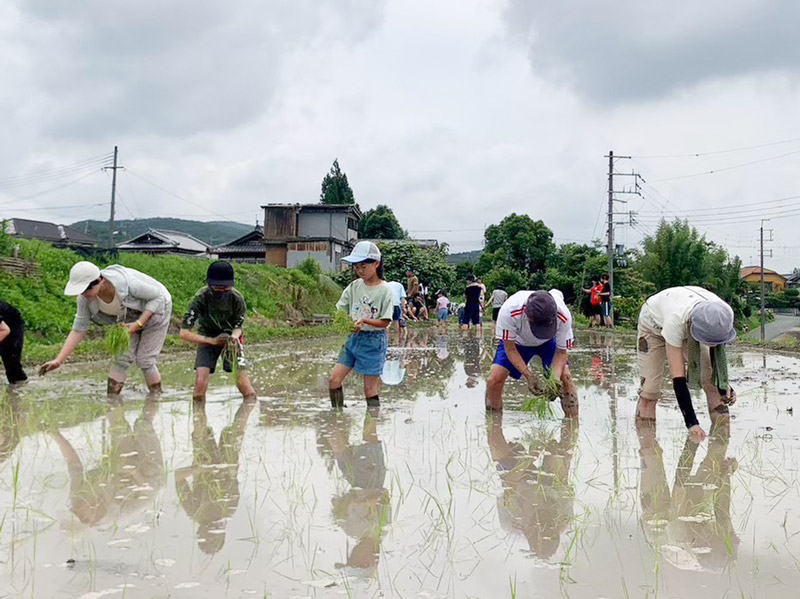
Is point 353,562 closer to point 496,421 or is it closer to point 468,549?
point 468,549

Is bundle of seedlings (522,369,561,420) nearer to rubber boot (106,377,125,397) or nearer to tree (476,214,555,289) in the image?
rubber boot (106,377,125,397)

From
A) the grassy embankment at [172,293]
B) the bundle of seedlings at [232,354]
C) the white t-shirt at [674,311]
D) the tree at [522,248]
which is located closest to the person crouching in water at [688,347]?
the white t-shirt at [674,311]

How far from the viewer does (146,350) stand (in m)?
7.93

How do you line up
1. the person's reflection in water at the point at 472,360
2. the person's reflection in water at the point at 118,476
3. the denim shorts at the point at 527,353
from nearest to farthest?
the person's reflection in water at the point at 118,476, the denim shorts at the point at 527,353, the person's reflection in water at the point at 472,360

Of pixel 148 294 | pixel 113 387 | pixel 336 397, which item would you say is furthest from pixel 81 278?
pixel 336 397

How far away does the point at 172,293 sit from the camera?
19953 mm

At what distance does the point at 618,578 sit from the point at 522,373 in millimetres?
3521

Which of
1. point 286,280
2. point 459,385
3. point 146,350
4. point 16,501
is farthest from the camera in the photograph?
point 286,280

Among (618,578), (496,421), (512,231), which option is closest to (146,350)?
(496,421)

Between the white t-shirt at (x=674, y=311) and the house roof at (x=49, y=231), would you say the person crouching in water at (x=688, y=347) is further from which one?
the house roof at (x=49, y=231)

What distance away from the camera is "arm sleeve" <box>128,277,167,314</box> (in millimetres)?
7727

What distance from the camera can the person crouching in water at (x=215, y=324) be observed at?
748cm

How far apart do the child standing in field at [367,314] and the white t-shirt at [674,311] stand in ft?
7.16

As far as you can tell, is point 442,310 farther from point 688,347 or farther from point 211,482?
point 211,482
